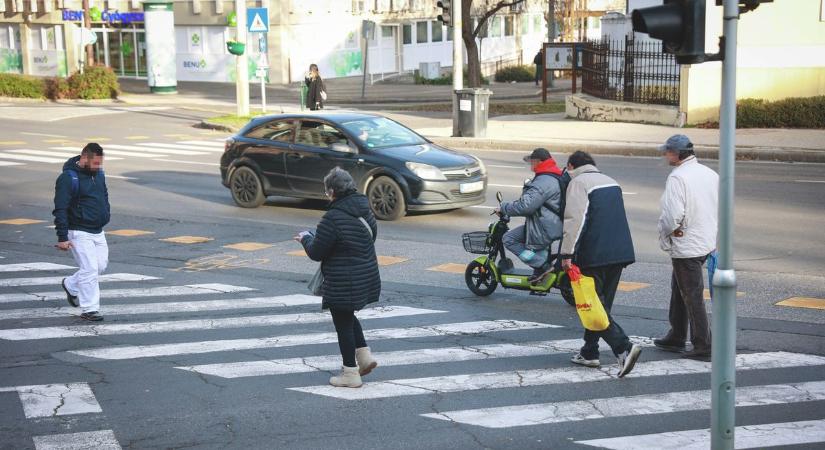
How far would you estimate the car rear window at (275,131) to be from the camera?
17.9 metres

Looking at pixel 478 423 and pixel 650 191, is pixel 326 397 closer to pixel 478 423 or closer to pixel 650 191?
pixel 478 423

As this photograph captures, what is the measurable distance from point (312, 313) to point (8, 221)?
342 inches

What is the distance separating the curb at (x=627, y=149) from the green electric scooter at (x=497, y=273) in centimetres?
1014

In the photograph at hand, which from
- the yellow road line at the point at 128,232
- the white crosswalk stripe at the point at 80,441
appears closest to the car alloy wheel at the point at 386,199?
the yellow road line at the point at 128,232

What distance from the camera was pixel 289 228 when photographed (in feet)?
54.4

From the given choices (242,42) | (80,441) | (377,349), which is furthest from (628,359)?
(242,42)

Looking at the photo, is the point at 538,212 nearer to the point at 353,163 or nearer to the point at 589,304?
the point at 589,304

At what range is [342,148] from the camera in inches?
679

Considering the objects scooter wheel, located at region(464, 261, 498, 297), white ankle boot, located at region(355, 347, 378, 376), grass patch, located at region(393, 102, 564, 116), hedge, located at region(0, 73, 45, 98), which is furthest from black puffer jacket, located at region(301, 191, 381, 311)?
hedge, located at region(0, 73, 45, 98)

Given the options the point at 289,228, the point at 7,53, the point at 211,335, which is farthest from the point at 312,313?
the point at 7,53

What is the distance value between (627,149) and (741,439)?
59.1 ft

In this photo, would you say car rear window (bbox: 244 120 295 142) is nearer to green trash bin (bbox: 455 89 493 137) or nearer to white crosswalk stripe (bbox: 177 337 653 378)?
white crosswalk stripe (bbox: 177 337 653 378)

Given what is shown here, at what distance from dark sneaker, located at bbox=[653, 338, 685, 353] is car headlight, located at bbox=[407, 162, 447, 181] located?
7.47 meters

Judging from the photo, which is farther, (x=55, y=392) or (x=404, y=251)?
(x=404, y=251)
